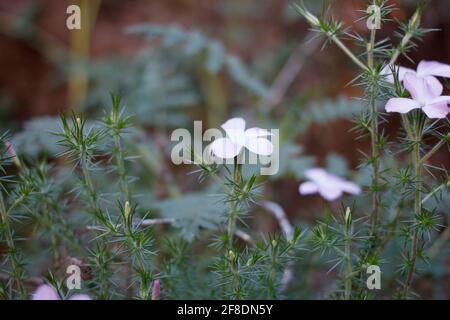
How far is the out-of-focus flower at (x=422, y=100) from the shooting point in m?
0.90

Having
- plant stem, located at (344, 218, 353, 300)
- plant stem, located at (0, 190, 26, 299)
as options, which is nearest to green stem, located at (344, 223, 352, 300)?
plant stem, located at (344, 218, 353, 300)

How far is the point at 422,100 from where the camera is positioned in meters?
0.93

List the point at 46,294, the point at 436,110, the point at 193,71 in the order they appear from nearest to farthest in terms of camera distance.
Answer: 1. the point at 436,110
2. the point at 46,294
3. the point at 193,71

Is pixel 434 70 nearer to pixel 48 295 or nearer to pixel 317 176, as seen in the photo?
pixel 317 176

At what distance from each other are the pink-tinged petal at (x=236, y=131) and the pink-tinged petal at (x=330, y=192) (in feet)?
1.10

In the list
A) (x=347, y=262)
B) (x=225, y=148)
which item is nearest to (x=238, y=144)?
(x=225, y=148)

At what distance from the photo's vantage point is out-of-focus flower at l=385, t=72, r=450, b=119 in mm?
901

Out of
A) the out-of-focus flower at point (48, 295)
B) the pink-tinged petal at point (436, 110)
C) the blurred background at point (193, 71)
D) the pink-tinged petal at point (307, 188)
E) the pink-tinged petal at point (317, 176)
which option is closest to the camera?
the pink-tinged petal at point (436, 110)

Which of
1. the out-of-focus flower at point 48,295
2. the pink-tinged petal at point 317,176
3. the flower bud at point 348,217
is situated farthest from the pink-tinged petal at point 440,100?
the out-of-focus flower at point 48,295

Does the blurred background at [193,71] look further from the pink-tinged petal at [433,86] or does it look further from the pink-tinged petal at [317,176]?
the pink-tinged petal at [433,86]

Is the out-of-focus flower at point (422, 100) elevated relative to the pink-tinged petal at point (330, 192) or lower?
elevated

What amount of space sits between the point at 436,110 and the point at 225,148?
359 mm

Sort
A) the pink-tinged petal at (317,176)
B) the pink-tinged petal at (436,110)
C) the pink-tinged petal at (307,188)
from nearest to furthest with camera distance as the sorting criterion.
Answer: the pink-tinged petal at (436,110), the pink-tinged petal at (307,188), the pink-tinged petal at (317,176)
